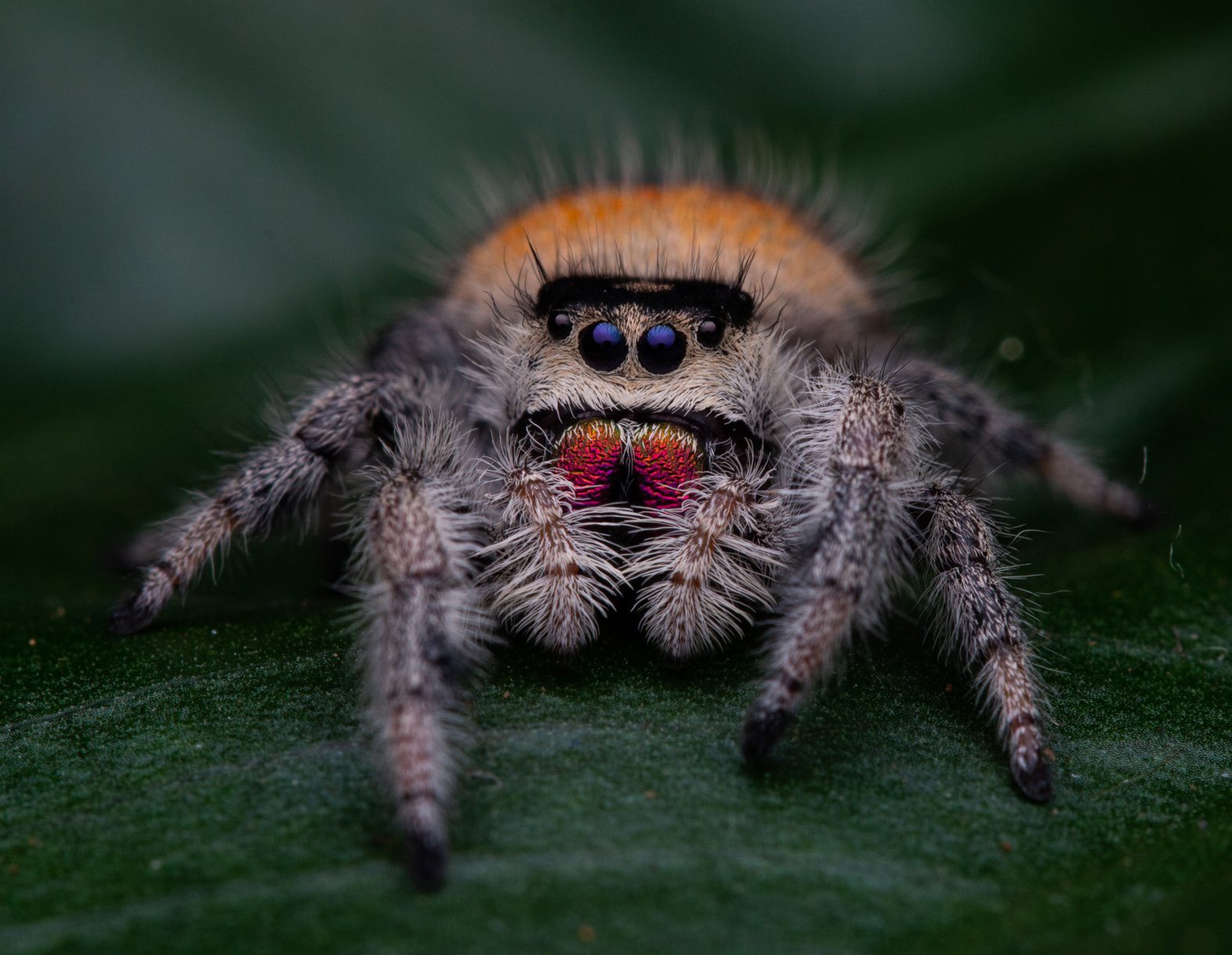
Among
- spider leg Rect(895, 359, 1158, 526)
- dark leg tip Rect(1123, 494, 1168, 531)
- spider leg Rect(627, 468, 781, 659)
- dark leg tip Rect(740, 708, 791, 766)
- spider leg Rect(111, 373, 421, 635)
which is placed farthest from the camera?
dark leg tip Rect(1123, 494, 1168, 531)

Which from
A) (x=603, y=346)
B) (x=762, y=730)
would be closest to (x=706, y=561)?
(x=762, y=730)

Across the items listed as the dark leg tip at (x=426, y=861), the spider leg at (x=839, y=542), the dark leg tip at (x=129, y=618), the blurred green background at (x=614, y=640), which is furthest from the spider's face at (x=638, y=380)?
the dark leg tip at (x=129, y=618)

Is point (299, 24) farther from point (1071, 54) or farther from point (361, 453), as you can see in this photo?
point (1071, 54)

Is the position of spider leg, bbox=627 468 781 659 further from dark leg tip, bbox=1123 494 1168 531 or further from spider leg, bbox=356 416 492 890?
dark leg tip, bbox=1123 494 1168 531

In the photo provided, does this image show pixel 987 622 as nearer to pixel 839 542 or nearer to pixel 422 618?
pixel 839 542

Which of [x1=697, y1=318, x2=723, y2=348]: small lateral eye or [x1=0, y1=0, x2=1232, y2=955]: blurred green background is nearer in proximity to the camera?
[x1=0, y1=0, x2=1232, y2=955]: blurred green background

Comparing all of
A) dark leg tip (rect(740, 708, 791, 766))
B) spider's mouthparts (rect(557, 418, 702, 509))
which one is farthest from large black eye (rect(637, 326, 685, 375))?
dark leg tip (rect(740, 708, 791, 766))

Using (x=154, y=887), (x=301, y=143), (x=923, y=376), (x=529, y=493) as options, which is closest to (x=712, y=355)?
(x=529, y=493)
